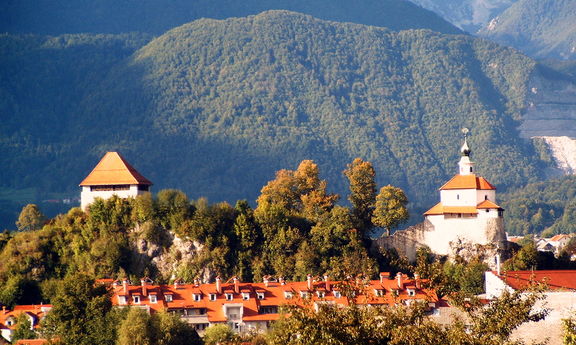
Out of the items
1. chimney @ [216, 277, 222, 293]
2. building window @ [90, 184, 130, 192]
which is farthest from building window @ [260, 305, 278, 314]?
building window @ [90, 184, 130, 192]

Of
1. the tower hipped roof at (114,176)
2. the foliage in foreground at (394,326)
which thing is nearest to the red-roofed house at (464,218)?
the tower hipped roof at (114,176)

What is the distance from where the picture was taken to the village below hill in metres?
84.6

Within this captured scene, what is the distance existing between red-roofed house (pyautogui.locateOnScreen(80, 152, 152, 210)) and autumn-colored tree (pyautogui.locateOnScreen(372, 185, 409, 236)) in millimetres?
15916

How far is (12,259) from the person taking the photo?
314ft

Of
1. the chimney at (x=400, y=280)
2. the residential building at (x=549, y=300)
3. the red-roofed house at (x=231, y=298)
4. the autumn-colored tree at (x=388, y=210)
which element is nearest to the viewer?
the residential building at (x=549, y=300)

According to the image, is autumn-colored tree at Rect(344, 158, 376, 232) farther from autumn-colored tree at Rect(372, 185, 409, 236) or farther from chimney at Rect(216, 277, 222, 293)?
chimney at Rect(216, 277, 222, 293)

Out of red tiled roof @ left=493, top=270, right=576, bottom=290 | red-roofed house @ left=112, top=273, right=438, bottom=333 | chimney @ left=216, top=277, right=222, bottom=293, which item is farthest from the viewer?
chimney @ left=216, top=277, right=222, bottom=293

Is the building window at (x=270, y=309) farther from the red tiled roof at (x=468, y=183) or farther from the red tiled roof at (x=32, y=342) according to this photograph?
the red tiled roof at (x=468, y=183)

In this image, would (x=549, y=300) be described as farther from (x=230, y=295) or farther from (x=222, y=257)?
(x=222, y=257)

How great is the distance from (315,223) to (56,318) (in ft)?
68.0

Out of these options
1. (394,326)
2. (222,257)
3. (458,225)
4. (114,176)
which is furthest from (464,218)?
(394,326)

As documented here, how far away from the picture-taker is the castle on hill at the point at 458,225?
98.2 metres

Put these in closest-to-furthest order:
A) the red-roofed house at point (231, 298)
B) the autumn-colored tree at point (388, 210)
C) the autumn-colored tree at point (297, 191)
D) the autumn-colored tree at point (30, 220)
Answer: the red-roofed house at point (231, 298) → the autumn-colored tree at point (388, 210) → the autumn-colored tree at point (297, 191) → the autumn-colored tree at point (30, 220)

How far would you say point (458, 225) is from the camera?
98.6m
